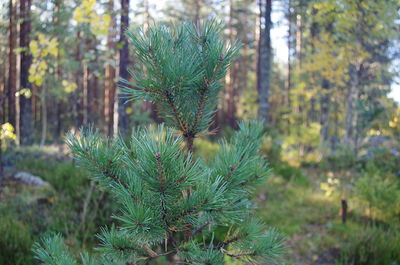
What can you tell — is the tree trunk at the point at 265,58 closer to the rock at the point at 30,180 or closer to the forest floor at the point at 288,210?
the forest floor at the point at 288,210

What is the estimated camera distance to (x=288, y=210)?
20.2 feet

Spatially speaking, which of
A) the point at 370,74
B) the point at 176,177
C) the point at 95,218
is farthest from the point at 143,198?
the point at 370,74

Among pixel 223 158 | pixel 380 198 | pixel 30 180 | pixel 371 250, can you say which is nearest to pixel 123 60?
pixel 30 180

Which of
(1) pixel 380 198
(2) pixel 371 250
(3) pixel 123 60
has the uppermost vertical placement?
(3) pixel 123 60

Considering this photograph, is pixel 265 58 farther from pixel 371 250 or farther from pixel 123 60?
pixel 371 250

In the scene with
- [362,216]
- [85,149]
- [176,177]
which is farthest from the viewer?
[362,216]

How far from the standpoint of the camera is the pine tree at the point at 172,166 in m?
1.30

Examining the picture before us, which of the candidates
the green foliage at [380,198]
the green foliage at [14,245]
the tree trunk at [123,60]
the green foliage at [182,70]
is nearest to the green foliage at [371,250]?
the green foliage at [380,198]

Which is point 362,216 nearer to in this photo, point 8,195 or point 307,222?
point 307,222

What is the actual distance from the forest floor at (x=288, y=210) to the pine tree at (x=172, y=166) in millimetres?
1761

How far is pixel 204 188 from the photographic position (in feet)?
4.41

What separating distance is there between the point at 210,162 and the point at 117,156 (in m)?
0.54

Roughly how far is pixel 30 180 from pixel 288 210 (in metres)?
5.73

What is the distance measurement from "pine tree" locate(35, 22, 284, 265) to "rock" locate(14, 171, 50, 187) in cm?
652
